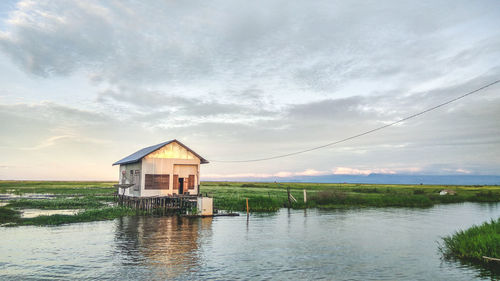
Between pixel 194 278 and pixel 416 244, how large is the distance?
16.0 m

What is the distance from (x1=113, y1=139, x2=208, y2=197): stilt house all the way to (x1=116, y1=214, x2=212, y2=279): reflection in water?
21.5 ft

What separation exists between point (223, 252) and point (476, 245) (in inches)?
534

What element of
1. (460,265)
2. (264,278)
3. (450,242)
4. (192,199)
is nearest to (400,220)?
(450,242)

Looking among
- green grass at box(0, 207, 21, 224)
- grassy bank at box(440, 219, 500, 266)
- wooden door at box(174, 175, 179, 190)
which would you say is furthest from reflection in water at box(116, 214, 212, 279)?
grassy bank at box(440, 219, 500, 266)

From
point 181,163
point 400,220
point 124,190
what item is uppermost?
point 181,163

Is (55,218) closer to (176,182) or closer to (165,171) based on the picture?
(165,171)

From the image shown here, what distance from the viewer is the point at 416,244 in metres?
21.9

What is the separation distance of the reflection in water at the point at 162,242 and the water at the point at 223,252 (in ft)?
0.16

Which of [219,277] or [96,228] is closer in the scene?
[219,277]

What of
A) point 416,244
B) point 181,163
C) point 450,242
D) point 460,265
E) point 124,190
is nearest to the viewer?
point 460,265

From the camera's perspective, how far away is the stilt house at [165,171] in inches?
1468

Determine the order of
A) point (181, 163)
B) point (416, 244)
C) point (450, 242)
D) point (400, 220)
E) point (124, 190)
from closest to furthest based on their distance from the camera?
point (450, 242) → point (416, 244) → point (400, 220) → point (181, 163) → point (124, 190)

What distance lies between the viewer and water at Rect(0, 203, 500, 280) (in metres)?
14.2

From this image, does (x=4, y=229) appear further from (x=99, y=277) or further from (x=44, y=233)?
(x=99, y=277)
